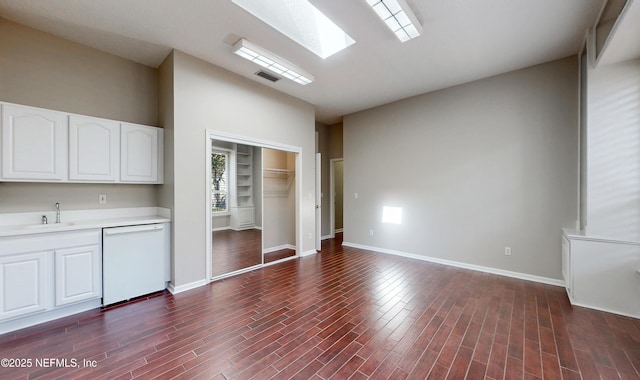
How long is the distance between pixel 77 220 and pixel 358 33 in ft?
13.6

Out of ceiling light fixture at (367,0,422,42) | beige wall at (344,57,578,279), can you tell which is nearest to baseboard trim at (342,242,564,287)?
beige wall at (344,57,578,279)

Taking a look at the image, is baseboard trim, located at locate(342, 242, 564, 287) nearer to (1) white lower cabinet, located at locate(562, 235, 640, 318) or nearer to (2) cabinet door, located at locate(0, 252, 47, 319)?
(1) white lower cabinet, located at locate(562, 235, 640, 318)

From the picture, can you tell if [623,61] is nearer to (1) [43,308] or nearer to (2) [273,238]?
(2) [273,238]

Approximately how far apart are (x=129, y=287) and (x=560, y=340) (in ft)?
15.1

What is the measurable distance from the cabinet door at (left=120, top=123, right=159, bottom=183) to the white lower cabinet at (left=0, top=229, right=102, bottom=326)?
32.9 inches

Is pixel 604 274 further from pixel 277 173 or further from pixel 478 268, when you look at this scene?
pixel 277 173

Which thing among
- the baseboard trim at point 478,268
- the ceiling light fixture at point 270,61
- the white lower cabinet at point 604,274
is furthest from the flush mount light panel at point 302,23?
the baseboard trim at point 478,268

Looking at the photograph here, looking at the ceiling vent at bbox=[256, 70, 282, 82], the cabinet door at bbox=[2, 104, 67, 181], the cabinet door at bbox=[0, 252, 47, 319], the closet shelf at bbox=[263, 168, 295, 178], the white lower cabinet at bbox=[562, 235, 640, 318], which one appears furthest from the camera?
the closet shelf at bbox=[263, 168, 295, 178]

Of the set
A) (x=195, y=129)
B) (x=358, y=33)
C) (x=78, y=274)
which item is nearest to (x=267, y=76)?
(x=195, y=129)

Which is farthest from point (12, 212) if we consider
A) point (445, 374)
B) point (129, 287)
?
point (445, 374)

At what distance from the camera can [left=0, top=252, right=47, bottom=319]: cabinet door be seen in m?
2.21

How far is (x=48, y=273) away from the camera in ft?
7.93

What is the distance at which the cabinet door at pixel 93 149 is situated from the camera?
2762mm

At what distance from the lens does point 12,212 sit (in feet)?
8.55
